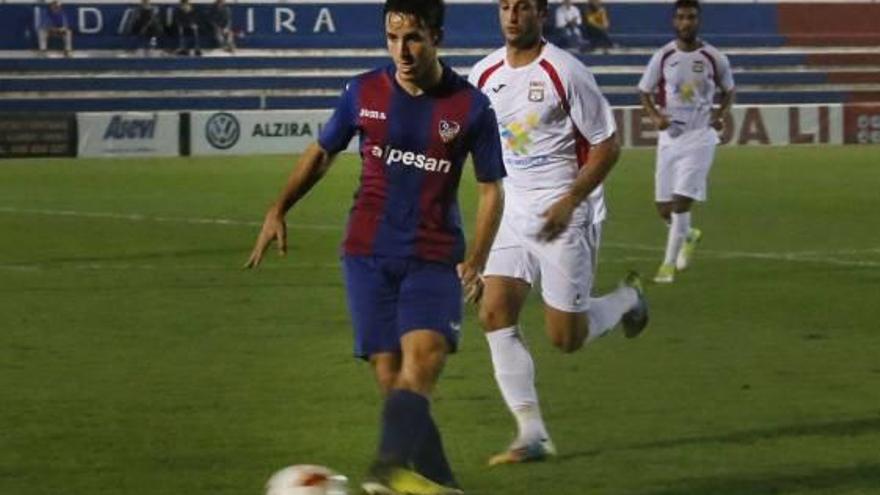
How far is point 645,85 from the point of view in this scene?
17.3m

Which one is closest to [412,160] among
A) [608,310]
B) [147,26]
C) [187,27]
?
[608,310]

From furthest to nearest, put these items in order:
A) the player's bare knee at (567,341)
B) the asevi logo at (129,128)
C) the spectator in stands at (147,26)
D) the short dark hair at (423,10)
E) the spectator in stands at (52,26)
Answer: the spectator in stands at (147,26) → the spectator in stands at (52,26) → the asevi logo at (129,128) → the player's bare knee at (567,341) → the short dark hair at (423,10)

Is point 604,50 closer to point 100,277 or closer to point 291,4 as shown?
point 291,4

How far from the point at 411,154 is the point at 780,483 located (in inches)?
79.1

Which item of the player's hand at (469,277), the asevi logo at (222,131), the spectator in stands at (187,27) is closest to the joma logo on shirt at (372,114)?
the player's hand at (469,277)

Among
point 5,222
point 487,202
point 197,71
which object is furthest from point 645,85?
point 197,71

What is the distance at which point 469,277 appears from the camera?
23.8ft

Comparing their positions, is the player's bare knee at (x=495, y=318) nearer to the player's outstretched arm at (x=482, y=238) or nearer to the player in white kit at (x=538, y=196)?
the player in white kit at (x=538, y=196)

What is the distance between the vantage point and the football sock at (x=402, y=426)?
6707 millimetres

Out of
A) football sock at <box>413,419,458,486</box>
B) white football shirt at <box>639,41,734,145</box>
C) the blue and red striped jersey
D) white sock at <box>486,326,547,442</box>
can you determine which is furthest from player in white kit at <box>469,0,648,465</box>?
white football shirt at <box>639,41,734,145</box>

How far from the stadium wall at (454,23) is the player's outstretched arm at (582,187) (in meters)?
35.9

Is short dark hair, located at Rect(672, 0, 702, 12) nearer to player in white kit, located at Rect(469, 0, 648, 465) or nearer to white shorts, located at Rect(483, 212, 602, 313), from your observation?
player in white kit, located at Rect(469, 0, 648, 465)

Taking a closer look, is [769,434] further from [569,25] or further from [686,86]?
[569,25]

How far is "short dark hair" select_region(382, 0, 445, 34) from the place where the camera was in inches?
271
